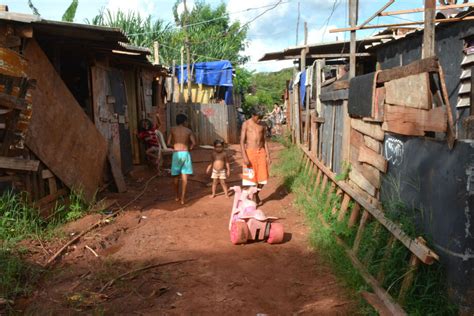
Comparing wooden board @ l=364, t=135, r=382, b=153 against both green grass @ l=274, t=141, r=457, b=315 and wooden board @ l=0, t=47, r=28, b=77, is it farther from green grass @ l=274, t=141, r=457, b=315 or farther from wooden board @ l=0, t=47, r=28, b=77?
wooden board @ l=0, t=47, r=28, b=77

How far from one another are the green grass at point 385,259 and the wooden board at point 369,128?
0.69 metres

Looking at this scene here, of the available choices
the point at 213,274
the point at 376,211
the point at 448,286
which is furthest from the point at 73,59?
the point at 448,286

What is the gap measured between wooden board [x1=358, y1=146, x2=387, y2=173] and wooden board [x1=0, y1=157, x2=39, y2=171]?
13.9ft

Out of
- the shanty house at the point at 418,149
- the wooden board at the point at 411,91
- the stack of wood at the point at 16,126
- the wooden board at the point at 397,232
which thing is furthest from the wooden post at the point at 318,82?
the stack of wood at the point at 16,126

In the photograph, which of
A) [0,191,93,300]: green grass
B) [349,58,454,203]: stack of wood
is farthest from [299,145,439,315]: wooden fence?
[0,191,93,300]: green grass

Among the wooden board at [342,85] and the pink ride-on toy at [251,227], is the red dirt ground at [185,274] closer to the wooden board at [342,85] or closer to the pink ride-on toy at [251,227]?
the pink ride-on toy at [251,227]

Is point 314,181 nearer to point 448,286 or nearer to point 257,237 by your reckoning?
point 257,237

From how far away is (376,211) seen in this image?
13.8ft

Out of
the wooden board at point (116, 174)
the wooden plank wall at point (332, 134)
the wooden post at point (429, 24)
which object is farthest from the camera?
the wooden board at point (116, 174)

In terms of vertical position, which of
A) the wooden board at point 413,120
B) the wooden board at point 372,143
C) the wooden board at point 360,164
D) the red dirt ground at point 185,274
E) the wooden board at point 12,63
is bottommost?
the red dirt ground at point 185,274

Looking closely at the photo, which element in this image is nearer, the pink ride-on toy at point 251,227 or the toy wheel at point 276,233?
the pink ride-on toy at point 251,227

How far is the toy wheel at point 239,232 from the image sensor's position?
→ 5.21 meters

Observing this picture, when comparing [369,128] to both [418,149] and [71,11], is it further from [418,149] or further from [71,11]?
[71,11]

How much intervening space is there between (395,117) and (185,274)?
2681 mm
